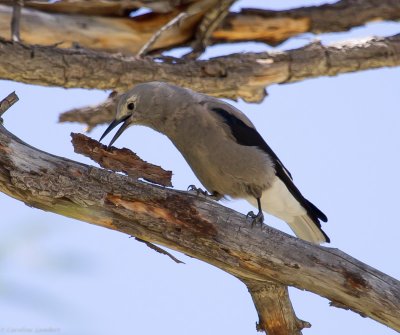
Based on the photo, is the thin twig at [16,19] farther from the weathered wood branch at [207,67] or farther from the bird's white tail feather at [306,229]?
the bird's white tail feather at [306,229]

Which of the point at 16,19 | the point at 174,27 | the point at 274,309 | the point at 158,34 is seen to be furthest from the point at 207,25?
the point at 274,309

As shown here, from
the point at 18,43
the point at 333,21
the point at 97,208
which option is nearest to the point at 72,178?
the point at 97,208

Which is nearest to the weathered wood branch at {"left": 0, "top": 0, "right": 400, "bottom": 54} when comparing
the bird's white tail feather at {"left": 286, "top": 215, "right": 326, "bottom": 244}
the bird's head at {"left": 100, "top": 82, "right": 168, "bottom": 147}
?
the bird's head at {"left": 100, "top": 82, "right": 168, "bottom": 147}

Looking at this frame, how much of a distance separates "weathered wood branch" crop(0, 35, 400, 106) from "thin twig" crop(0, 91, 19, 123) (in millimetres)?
1401

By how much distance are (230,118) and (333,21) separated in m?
2.14

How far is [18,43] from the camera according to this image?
5.51 metres

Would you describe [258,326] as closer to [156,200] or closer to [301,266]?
[301,266]

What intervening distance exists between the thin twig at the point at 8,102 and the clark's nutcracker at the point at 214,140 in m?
0.90

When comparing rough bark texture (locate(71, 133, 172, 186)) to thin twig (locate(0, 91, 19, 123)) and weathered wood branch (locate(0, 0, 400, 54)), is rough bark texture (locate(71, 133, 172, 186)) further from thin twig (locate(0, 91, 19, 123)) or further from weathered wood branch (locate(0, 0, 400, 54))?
weathered wood branch (locate(0, 0, 400, 54))

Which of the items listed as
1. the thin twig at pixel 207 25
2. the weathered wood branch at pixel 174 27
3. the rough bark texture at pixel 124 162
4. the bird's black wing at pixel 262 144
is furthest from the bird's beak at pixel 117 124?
the thin twig at pixel 207 25

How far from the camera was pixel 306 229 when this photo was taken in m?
5.51

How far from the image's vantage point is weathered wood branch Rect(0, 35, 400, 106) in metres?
5.54

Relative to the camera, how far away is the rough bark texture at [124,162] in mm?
4207

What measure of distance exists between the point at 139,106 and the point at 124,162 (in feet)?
3.37
